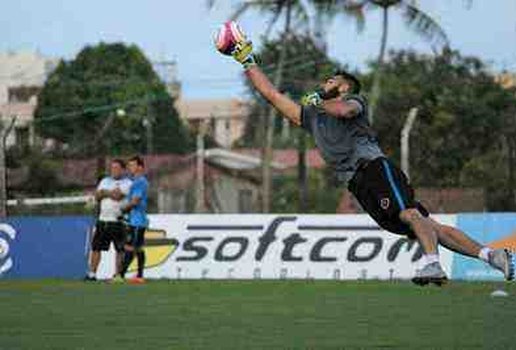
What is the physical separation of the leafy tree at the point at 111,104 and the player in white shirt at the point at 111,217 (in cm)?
4750

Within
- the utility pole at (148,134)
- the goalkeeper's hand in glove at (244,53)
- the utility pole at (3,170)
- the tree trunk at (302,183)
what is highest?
the goalkeeper's hand in glove at (244,53)

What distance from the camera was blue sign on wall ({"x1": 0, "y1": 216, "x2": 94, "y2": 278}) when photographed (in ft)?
76.9

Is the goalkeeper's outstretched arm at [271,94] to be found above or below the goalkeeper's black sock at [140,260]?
above

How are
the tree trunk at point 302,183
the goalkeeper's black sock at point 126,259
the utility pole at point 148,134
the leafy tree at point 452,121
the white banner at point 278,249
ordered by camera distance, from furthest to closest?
the utility pole at point 148,134 < the leafy tree at point 452,121 < the tree trunk at point 302,183 < the white banner at point 278,249 < the goalkeeper's black sock at point 126,259

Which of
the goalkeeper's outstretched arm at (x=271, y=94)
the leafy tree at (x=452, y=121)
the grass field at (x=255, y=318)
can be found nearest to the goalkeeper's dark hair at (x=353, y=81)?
the goalkeeper's outstretched arm at (x=271, y=94)

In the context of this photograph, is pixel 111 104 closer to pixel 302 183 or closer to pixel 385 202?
pixel 302 183

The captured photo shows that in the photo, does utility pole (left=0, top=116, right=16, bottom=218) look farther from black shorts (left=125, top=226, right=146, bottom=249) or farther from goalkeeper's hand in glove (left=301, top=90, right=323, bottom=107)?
goalkeeper's hand in glove (left=301, top=90, right=323, bottom=107)

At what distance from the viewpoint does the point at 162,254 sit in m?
23.3

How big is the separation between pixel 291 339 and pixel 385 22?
77.2ft

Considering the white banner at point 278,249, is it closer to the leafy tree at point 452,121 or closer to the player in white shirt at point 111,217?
the player in white shirt at point 111,217

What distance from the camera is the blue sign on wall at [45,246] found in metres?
23.5

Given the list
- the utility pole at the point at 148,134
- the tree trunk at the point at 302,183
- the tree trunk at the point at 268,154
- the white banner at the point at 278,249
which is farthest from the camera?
the utility pole at the point at 148,134

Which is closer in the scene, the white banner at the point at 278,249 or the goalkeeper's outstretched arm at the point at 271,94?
the goalkeeper's outstretched arm at the point at 271,94

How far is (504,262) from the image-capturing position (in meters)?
10.9
